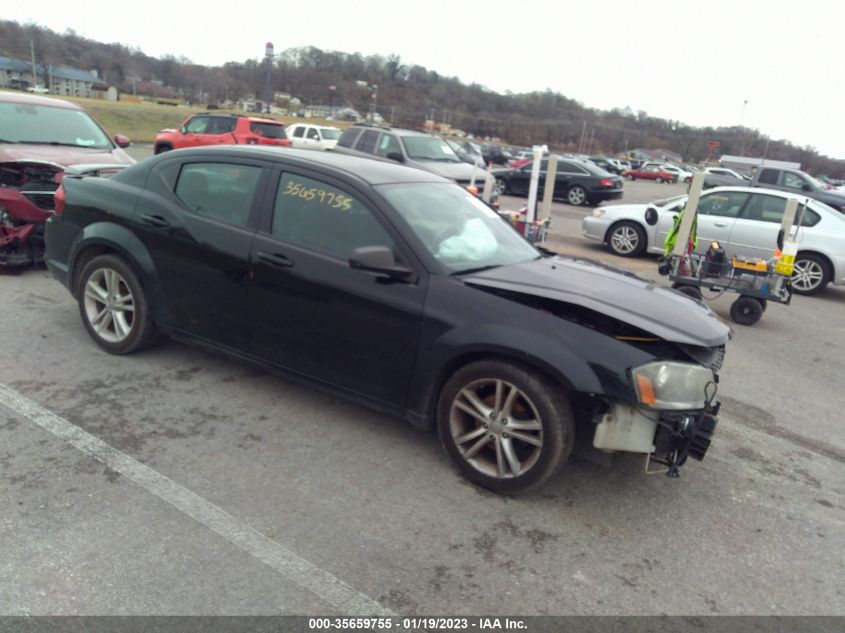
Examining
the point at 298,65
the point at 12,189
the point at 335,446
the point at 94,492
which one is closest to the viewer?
the point at 94,492

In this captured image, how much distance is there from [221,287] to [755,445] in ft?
12.3

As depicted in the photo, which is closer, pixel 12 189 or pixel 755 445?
pixel 755 445

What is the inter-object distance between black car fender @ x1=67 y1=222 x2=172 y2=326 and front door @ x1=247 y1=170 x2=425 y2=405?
34.4 inches

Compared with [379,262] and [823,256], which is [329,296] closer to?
[379,262]

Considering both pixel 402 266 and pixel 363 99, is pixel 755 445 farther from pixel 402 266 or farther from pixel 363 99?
pixel 363 99

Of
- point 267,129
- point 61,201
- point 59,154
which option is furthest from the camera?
point 267,129

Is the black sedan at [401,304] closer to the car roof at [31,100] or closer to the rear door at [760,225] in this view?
the car roof at [31,100]

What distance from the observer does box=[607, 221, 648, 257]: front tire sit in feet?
38.5

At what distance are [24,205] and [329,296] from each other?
453cm

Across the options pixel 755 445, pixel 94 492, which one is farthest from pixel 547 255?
pixel 94 492

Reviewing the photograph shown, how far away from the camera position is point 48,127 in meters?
8.05

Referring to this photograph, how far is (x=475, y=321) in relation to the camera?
344 cm

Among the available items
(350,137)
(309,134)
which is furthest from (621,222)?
(309,134)

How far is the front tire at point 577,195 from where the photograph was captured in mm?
20953
